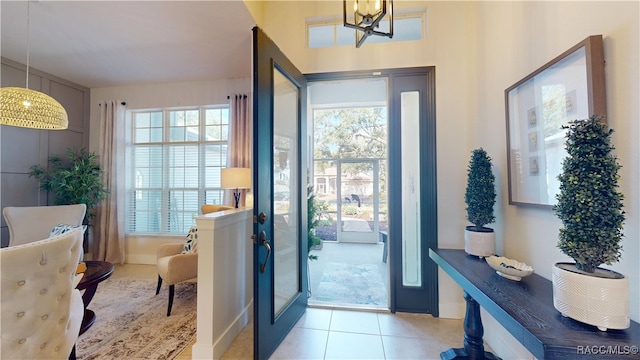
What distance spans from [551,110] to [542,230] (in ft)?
2.36

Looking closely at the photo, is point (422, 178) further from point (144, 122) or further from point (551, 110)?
point (144, 122)

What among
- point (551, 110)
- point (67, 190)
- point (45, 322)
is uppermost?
point (551, 110)

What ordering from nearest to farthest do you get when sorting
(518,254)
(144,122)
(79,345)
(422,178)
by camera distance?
1. (518,254)
2. (79,345)
3. (422,178)
4. (144,122)

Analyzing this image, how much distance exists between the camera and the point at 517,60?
1.70 m

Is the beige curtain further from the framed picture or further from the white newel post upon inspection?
the framed picture

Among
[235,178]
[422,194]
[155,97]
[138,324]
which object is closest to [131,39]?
[155,97]

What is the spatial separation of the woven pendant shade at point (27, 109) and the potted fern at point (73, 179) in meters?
1.69

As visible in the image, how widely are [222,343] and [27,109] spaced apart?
2771 millimetres

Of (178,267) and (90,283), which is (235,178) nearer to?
(178,267)

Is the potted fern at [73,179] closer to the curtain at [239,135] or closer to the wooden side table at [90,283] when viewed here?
the curtain at [239,135]

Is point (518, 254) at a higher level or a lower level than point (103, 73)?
lower

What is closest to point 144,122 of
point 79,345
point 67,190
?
point 67,190

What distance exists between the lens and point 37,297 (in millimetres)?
1070

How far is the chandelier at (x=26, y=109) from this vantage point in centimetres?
213
